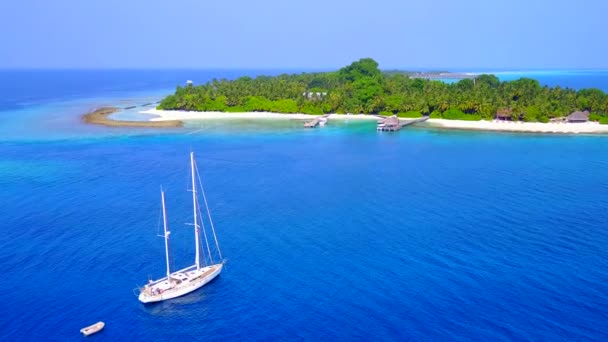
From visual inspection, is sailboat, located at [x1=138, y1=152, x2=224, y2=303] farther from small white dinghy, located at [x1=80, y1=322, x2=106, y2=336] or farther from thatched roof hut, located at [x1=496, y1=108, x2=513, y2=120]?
thatched roof hut, located at [x1=496, y1=108, x2=513, y2=120]

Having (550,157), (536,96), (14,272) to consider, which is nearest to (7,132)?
(14,272)

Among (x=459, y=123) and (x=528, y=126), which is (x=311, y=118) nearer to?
(x=459, y=123)

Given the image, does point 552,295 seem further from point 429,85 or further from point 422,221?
point 429,85

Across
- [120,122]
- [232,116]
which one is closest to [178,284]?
[120,122]

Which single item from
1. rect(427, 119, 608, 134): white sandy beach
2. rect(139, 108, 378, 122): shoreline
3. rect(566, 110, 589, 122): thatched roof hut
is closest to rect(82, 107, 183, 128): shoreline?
rect(139, 108, 378, 122): shoreline

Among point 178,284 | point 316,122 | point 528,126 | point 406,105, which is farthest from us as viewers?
point 406,105
